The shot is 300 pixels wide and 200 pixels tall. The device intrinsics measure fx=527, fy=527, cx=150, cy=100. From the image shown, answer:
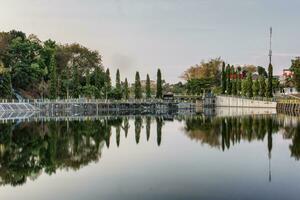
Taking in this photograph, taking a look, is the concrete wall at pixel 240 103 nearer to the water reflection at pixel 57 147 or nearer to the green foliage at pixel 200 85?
the green foliage at pixel 200 85

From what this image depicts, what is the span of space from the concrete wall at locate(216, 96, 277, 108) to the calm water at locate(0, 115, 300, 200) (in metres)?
50.7

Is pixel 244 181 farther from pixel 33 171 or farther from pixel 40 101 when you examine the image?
pixel 40 101

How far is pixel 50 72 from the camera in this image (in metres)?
76.8

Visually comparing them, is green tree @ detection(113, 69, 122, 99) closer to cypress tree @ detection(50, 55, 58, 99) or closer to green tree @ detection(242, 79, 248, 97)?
cypress tree @ detection(50, 55, 58, 99)

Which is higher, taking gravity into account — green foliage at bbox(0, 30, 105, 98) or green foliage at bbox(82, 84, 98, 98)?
green foliage at bbox(0, 30, 105, 98)

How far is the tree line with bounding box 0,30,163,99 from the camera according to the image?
71.6m

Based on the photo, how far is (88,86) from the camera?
273 feet

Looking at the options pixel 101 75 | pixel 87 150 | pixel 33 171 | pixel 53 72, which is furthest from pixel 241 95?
pixel 33 171

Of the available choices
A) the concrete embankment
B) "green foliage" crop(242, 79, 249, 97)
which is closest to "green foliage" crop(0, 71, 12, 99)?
the concrete embankment

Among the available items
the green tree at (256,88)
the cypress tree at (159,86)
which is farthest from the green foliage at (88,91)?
the green tree at (256,88)

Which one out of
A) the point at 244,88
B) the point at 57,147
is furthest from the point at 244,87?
the point at 57,147

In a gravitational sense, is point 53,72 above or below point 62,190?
above

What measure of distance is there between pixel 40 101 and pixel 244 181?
59.6 m

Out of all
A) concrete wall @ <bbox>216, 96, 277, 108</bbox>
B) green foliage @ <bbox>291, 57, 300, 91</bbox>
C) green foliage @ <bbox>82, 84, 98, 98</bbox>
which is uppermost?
green foliage @ <bbox>291, 57, 300, 91</bbox>
